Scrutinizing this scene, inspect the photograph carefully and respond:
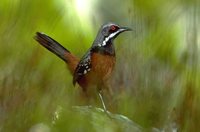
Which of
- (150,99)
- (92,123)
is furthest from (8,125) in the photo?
(150,99)

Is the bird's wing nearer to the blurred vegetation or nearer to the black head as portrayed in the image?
the black head

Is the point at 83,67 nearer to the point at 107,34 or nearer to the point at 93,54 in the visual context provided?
the point at 93,54

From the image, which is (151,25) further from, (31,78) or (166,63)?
(31,78)

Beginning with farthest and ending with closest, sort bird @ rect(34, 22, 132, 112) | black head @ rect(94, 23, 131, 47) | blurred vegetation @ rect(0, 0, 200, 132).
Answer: black head @ rect(94, 23, 131, 47) < bird @ rect(34, 22, 132, 112) < blurred vegetation @ rect(0, 0, 200, 132)

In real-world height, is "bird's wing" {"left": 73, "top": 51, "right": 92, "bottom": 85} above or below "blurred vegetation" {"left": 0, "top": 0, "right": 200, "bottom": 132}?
below

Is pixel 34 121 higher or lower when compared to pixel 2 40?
lower

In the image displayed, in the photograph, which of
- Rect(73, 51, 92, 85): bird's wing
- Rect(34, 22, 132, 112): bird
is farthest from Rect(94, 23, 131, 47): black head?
Rect(73, 51, 92, 85): bird's wing

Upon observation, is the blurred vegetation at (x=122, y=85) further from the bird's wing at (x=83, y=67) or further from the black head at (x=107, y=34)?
the black head at (x=107, y=34)

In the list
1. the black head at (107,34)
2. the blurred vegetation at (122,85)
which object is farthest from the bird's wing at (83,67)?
the blurred vegetation at (122,85)
